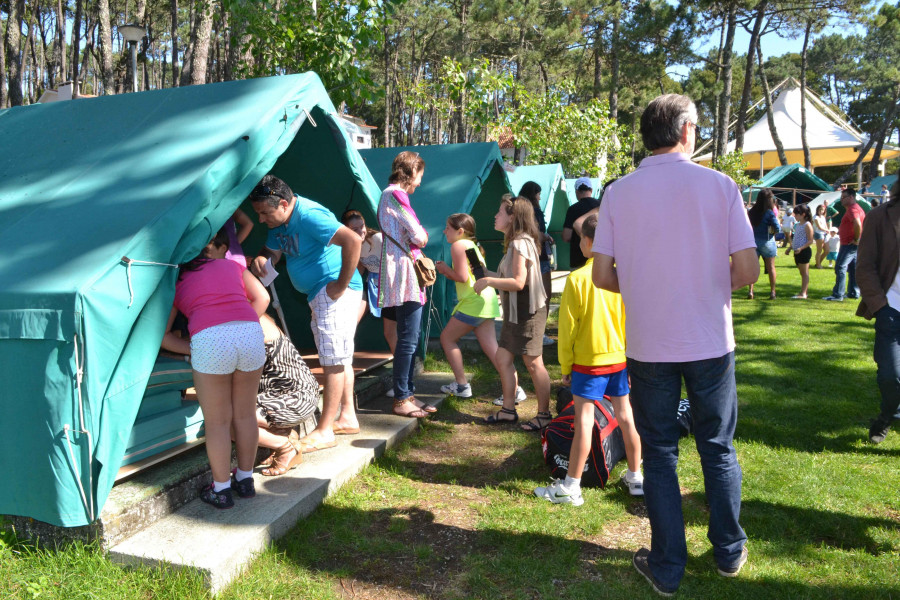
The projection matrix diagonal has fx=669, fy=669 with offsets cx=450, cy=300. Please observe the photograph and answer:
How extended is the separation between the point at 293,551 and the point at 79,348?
1.31 m

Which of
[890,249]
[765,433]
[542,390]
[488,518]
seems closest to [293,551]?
[488,518]

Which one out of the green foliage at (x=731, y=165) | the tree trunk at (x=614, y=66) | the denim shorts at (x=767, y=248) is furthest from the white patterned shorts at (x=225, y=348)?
the tree trunk at (x=614, y=66)

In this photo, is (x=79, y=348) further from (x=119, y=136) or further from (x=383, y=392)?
(x=383, y=392)

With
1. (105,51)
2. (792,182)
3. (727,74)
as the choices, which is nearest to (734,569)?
(105,51)

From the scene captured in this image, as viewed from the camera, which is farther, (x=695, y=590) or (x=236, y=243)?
(x=236, y=243)

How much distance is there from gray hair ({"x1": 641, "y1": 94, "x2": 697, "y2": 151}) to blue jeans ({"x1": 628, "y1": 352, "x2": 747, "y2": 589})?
0.88 metres

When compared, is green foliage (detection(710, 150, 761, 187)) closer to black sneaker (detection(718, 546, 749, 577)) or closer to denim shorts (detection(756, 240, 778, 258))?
denim shorts (detection(756, 240, 778, 258))

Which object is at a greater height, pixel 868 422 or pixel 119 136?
pixel 119 136

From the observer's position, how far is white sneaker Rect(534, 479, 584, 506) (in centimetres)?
362

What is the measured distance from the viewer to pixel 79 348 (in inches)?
105

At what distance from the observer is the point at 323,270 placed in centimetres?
396

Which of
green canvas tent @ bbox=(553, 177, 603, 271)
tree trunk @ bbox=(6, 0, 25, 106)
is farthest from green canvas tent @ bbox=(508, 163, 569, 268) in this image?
tree trunk @ bbox=(6, 0, 25, 106)

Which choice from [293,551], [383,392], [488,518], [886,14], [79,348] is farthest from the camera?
[886,14]

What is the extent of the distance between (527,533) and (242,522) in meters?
1.38
